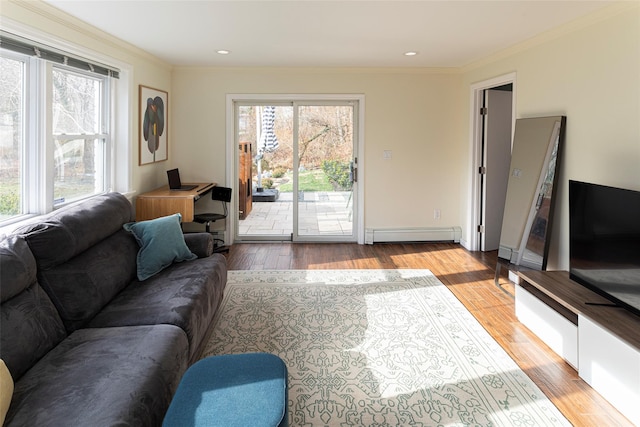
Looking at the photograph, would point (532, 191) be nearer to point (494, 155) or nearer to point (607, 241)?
point (607, 241)

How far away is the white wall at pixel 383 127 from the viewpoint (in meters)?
5.88

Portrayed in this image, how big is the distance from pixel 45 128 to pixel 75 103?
60cm

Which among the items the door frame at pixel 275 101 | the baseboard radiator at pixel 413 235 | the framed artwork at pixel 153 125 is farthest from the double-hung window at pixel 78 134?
the baseboard radiator at pixel 413 235

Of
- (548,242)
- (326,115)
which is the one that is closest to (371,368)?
(548,242)

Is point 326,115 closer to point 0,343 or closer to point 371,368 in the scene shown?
point 371,368

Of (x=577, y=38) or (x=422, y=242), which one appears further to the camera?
(x=422, y=242)

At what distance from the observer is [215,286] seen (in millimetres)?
3205

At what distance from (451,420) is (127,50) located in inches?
167

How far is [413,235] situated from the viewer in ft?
20.2

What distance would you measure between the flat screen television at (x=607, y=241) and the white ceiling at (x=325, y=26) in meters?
1.36

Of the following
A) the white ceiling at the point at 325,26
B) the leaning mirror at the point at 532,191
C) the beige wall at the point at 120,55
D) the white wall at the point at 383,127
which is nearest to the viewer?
the beige wall at the point at 120,55

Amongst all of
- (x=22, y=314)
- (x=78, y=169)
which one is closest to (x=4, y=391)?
(x=22, y=314)

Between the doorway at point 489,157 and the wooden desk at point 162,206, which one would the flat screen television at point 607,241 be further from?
the wooden desk at point 162,206

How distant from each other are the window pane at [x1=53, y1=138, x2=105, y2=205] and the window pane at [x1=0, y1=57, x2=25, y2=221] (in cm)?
39
